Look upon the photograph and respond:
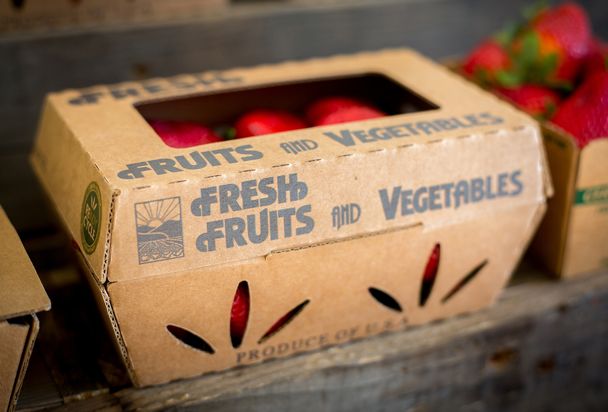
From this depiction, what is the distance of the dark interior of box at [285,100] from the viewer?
1103 mm

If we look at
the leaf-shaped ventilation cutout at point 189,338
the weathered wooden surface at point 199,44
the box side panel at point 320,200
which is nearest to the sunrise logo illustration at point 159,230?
the box side panel at point 320,200

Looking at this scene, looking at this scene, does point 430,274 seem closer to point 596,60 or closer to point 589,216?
point 589,216

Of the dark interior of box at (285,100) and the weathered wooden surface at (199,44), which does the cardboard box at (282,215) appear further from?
the weathered wooden surface at (199,44)

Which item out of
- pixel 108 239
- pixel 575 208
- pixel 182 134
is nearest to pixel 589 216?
pixel 575 208

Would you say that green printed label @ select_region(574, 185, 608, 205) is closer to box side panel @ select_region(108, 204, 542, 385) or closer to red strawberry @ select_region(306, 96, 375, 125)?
box side panel @ select_region(108, 204, 542, 385)

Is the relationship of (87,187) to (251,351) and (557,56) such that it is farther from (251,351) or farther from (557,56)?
(557,56)

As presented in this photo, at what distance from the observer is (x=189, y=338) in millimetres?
911

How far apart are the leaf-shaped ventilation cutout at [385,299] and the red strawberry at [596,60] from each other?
51 cm

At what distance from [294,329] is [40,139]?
44 cm

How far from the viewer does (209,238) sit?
2.76 feet

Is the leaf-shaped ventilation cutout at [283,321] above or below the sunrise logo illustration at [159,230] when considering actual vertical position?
below

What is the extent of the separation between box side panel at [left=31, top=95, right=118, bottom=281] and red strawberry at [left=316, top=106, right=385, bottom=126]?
1.07 ft

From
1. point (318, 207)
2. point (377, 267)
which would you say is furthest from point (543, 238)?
point (318, 207)

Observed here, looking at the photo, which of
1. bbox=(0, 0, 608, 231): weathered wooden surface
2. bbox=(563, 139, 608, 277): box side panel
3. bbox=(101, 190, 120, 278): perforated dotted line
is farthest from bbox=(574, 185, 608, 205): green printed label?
bbox=(101, 190, 120, 278): perforated dotted line
